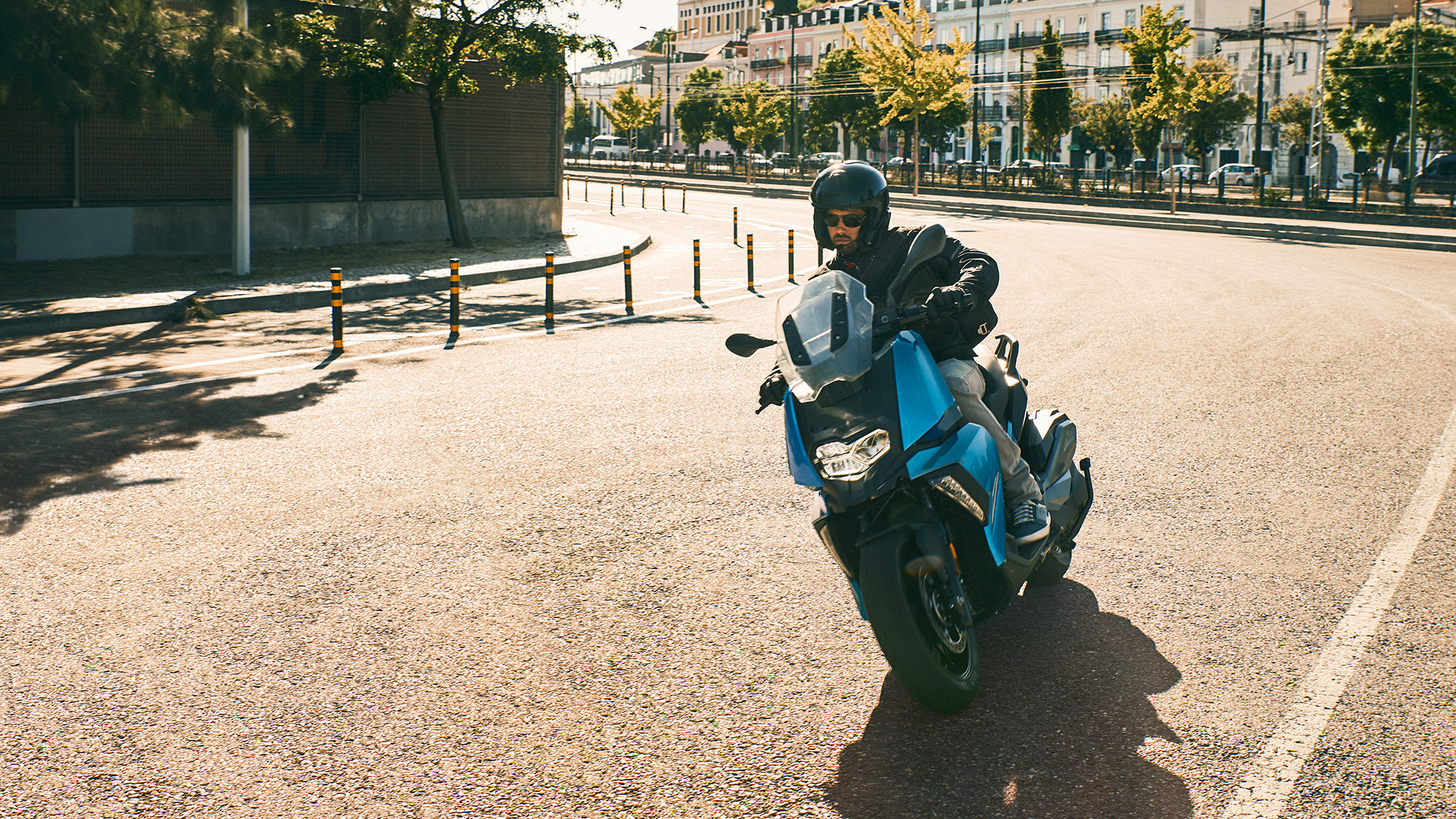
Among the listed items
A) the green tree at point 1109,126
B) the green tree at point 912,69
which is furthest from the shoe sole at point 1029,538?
the green tree at point 1109,126

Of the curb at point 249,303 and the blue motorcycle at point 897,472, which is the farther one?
the curb at point 249,303

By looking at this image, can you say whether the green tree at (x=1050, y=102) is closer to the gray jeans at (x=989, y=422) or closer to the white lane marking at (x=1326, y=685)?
the white lane marking at (x=1326, y=685)

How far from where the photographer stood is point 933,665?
3.72 m

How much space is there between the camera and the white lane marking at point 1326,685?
11.2ft

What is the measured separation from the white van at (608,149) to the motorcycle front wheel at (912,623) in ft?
330

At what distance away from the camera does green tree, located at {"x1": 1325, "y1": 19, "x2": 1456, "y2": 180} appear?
1719 inches

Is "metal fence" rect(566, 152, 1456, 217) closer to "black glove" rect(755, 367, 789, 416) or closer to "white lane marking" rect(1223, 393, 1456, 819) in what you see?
"white lane marking" rect(1223, 393, 1456, 819)

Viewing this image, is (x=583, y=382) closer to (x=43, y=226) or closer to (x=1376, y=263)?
(x=43, y=226)

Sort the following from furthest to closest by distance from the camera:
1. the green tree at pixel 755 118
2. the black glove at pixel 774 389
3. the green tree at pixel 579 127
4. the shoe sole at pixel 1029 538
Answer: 1. the green tree at pixel 579 127
2. the green tree at pixel 755 118
3. the shoe sole at pixel 1029 538
4. the black glove at pixel 774 389

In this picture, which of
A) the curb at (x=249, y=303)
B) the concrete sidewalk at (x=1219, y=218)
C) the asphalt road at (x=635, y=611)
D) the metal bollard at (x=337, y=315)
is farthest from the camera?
the concrete sidewalk at (x=1219, y=218)

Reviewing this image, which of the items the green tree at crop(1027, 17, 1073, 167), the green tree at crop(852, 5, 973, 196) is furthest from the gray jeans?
the green tree at crop(1027, 17, 1073, 167)

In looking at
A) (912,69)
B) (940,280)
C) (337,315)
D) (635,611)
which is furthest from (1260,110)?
(635,611)

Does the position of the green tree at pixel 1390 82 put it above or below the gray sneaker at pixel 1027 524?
above

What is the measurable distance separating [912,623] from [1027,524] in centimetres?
Answer: 84
